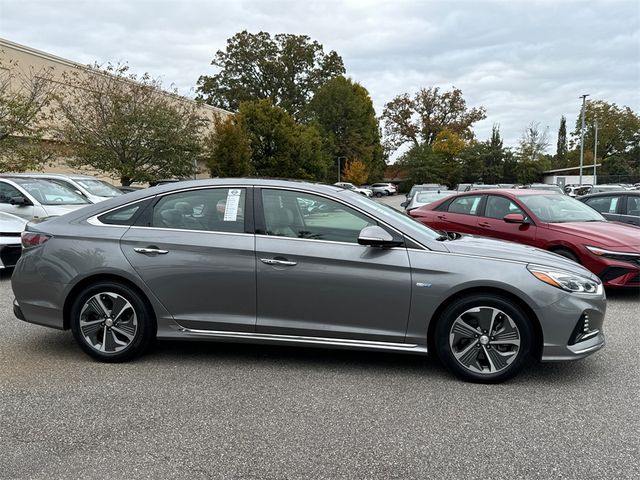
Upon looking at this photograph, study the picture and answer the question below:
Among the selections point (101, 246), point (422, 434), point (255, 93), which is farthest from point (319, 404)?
point (255, 93)

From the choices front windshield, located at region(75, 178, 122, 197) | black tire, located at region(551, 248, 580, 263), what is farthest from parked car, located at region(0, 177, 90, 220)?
black tire, located at region(551, 248, 580, 263)

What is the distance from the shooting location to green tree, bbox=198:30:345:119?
188 feet

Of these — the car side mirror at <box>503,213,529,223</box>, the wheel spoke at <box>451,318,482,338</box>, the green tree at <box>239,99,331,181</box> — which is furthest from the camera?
the green tree at <box>239,99,331,181</box>

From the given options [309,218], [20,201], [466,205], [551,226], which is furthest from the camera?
[20,201]

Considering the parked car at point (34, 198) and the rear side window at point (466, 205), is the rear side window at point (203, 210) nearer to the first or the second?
the rear side window at point (466, 205)

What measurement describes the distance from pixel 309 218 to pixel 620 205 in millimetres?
7681

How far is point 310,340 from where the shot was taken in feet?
13.1

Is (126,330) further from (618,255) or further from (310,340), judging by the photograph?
(618,255)

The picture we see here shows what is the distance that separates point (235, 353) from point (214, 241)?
42.9 inches

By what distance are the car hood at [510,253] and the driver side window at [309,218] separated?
738mm

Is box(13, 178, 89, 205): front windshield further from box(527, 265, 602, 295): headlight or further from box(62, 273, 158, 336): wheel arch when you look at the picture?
box(527, 265, 602, 295): headlight

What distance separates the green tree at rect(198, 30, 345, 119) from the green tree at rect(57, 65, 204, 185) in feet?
115

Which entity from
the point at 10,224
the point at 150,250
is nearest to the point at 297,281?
the point at 150,250

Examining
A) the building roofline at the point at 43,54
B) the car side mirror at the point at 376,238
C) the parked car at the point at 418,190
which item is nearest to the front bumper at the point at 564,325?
the car side mirror at the point at 376,238
